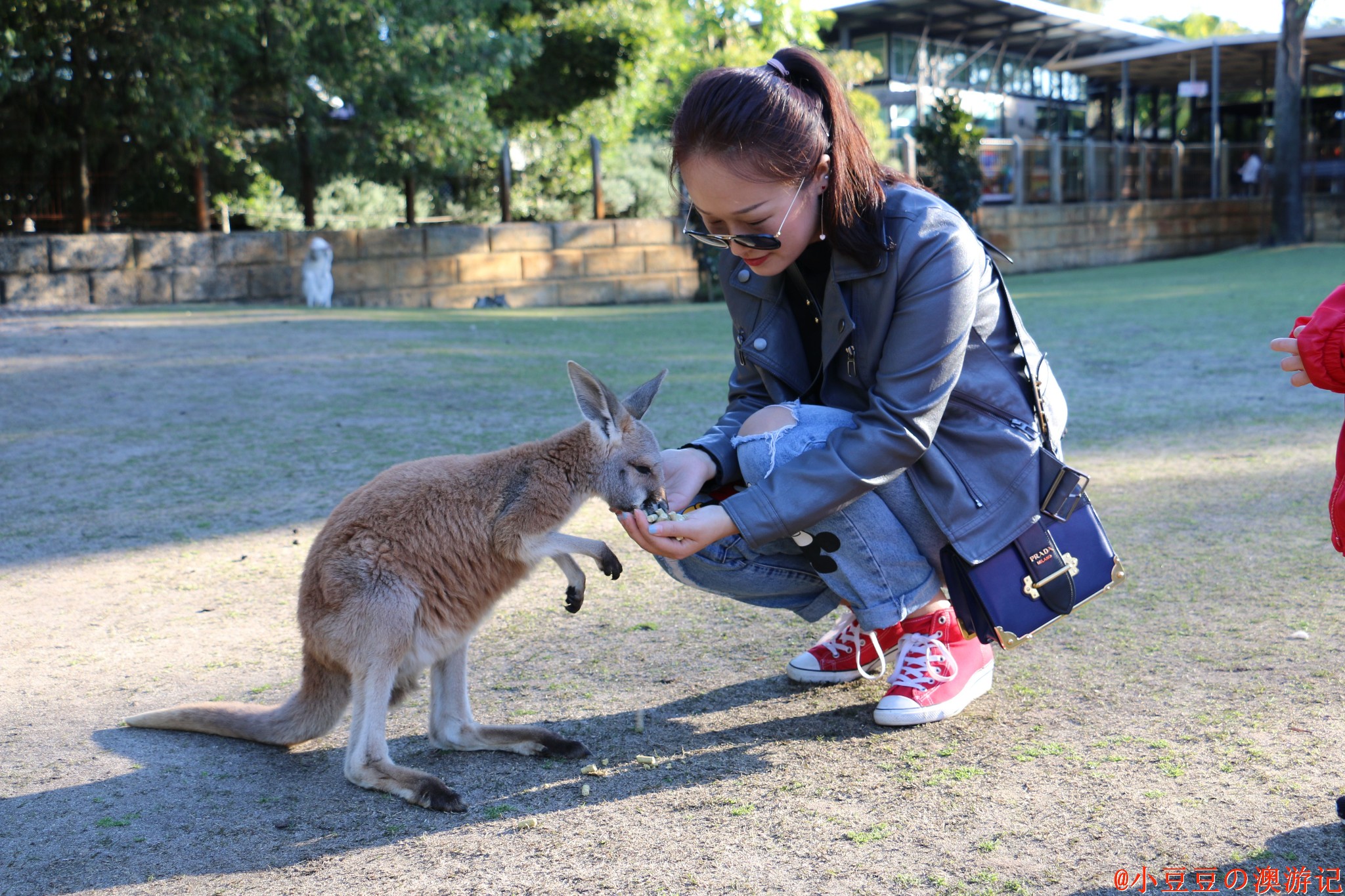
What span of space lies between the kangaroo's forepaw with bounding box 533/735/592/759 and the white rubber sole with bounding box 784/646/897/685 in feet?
1.73

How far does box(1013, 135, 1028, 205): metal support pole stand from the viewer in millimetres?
16016

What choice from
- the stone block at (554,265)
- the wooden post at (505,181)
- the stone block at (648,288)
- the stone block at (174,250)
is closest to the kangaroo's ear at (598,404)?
the stone block at (174,250)

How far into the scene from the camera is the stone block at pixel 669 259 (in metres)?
13.1

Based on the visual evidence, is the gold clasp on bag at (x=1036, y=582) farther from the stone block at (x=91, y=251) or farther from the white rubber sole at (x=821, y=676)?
the stone block at (x=91, y=251)

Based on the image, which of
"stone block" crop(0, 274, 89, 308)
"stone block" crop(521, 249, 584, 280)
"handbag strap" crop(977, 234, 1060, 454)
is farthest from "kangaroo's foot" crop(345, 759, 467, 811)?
"stone block" crop(521, 249, 584, 280)

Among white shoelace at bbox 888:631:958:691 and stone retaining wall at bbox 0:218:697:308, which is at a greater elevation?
stone retaining wall at bbox 0:218:697:308

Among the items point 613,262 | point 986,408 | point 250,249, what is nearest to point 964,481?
point 986,408

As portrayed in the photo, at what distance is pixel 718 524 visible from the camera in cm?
209

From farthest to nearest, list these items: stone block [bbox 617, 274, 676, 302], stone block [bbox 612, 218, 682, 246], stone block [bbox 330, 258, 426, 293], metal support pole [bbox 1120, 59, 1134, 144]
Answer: metal support pole [bbox 1120, 59, 1134, 144] < stone block [bbox 617, 274, 676, 302] < stone block [bbox 612, 218, 682, 246] < stone block [bbox 330, 258, 426, 293]

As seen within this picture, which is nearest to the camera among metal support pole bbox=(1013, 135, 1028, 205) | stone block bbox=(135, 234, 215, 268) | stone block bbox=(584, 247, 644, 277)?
stone block bbox=(135, 234, 215, 268)

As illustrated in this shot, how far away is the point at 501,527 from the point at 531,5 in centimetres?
1256

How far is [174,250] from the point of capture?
984cm

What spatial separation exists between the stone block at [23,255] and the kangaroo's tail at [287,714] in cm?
825

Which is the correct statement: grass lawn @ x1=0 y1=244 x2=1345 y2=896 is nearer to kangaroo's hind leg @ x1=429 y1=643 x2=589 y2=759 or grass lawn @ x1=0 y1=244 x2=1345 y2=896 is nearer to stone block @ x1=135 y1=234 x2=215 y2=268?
kangaroo's hind leg @ x1=429 y1=643 x2=589 y2=759
